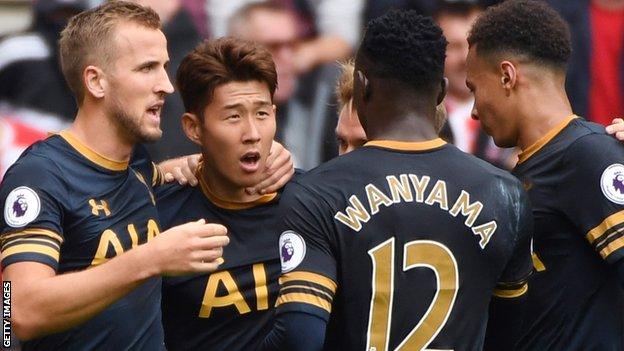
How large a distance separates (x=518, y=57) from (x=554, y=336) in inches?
46.6

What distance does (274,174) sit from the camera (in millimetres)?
6051

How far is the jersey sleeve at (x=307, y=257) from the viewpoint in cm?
469

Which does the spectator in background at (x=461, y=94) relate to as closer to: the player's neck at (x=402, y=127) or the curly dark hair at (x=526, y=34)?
the curly dark hair at (x=526, y=34)

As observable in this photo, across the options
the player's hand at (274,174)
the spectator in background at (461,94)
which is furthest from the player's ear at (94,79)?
the spectator in background at (461,94)

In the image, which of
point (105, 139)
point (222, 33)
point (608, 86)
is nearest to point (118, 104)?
point (105, 139)

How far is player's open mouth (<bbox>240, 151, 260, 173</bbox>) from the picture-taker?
599 cm

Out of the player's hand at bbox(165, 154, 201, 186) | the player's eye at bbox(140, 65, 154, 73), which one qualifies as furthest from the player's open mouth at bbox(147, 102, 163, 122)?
the player's hand at bbox(165, 154, 201, 186)

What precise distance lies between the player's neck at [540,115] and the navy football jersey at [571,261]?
14 centimetres

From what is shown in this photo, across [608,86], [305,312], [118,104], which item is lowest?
[608,86]

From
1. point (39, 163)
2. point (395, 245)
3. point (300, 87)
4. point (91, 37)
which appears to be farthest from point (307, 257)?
point (300, 87)

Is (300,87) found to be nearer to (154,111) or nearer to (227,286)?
(154,111)

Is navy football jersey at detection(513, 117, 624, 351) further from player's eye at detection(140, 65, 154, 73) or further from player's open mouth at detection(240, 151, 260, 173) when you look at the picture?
player's eye at detection(140, 65, 154, 73)

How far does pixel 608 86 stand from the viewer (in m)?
9.29

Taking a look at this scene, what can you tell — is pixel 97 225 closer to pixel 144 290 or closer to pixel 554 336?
pixel 144 290
